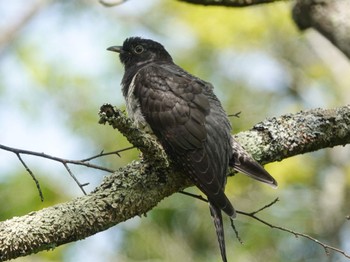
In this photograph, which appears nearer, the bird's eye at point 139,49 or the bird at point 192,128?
the bird at point 192,128

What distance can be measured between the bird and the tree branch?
113 mm

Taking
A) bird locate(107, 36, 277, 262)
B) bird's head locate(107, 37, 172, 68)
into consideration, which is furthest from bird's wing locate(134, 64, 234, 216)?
bird's head locate(107, 37, 172, 68)

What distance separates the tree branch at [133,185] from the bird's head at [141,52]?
6.60ft

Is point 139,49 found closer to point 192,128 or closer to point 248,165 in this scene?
point 192,128

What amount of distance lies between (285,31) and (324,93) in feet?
4.68

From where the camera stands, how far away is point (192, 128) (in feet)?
16.4

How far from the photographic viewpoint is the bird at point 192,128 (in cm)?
463

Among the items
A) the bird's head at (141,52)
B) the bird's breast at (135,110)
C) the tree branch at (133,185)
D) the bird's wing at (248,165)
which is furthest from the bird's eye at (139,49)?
the bird's wing at (248,165)

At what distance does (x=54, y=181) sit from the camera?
794cm

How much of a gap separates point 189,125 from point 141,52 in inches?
77.1

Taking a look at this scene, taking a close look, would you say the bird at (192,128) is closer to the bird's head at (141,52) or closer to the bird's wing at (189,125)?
the bird's wing at (189,125)

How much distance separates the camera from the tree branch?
150 inches

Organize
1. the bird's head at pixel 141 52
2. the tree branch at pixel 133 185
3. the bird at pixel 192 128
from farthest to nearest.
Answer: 1. the bird's head at pixel 141 52
2. the bird at pixel 192 128
3. the tree branch at pixel 133 185

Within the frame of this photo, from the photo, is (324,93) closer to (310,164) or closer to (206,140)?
(310,164)
